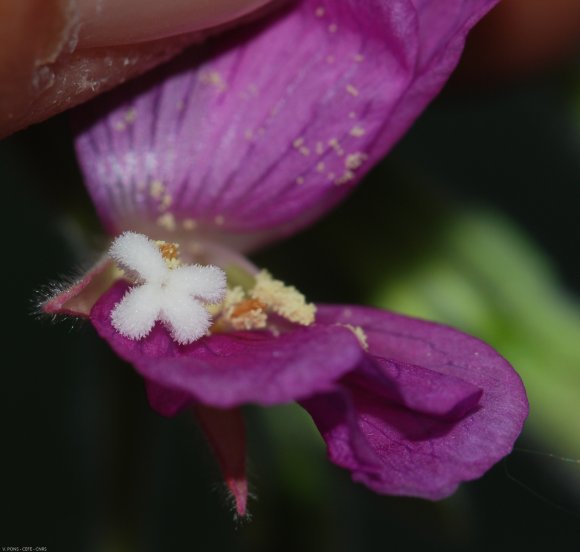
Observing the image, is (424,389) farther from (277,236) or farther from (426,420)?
(277,236)

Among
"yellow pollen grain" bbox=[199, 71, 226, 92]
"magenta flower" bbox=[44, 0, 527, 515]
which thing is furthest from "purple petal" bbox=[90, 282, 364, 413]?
"yellow pollen grain" bbox=[199, 71, 226, 92]

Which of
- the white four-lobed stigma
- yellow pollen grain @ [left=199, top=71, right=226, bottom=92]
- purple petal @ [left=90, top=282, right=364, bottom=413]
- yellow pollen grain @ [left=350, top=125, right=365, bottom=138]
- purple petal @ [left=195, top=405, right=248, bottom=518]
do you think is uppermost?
yellow pollen grain @ [left=350, top=125, right=365, bottom=138]

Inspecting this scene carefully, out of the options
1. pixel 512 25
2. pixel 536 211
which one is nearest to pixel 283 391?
pixel 512 25

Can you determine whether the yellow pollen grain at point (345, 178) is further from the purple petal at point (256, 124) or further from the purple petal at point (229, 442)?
the purple petal at point (229, 442)

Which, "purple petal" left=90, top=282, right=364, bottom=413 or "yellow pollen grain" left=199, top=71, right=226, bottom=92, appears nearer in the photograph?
"purple petal" left=90, top=282, right=364, bottom=413

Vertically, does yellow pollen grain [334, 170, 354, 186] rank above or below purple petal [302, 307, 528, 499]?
above

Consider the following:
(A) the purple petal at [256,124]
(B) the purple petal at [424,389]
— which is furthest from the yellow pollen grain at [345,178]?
(B) the purple petal at [424,389]

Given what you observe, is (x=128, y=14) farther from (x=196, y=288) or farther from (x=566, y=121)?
(x=566, y=121)

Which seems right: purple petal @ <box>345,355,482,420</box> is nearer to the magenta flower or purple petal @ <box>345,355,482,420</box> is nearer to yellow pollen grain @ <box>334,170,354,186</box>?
the magenta flower

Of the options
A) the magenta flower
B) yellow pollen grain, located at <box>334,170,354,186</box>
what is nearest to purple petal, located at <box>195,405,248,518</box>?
the magenta flower

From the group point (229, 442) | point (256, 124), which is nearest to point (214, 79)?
point (256, 124)
